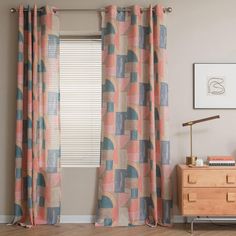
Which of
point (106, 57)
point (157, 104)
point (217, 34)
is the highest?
point (217, 34)

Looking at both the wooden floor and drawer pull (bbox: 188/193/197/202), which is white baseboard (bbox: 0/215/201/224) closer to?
the wooden floor

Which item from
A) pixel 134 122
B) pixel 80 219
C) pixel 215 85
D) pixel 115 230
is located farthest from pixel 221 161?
pixel 80 219

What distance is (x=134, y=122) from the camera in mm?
3734

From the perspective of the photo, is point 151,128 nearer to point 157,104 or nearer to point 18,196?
point 157,104

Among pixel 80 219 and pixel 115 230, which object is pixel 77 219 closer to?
pixel 80 219

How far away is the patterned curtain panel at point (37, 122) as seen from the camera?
12.2ft

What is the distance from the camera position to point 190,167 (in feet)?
11.4

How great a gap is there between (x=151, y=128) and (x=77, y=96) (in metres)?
0.93

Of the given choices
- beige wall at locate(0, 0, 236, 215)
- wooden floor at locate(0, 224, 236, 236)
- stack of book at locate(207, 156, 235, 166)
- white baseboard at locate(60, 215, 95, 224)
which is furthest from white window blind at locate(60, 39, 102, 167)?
stack of book at locate(207, 156, 235, 166)

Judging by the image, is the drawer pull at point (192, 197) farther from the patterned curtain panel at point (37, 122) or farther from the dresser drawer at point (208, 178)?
the patterned curtain panel at point (37, 122)

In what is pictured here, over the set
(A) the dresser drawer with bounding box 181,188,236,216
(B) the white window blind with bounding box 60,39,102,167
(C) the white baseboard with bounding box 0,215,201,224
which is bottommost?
(C) the white baseboard with bounding box 0,215,201,224

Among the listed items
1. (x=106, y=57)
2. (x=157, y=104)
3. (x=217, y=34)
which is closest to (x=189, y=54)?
(x=217, y=34)

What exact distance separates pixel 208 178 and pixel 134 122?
93 centimetres

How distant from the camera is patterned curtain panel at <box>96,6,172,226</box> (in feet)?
12.2
